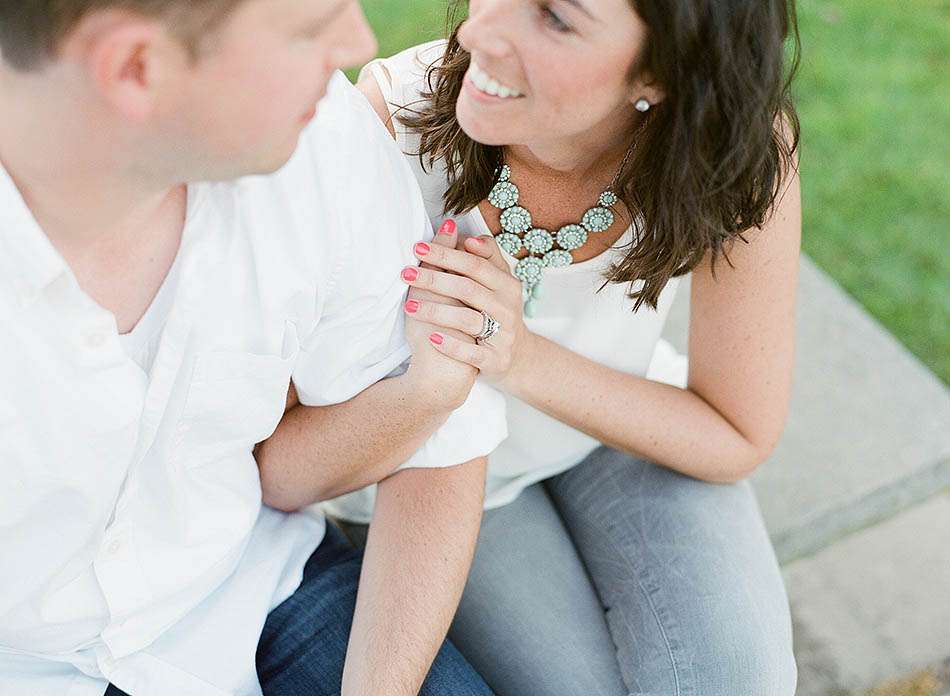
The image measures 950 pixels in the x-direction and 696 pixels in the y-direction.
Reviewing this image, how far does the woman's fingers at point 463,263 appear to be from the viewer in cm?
167

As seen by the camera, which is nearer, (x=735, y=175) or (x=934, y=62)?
(x=735, y=175)

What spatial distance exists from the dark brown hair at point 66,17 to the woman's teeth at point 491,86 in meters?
0.52

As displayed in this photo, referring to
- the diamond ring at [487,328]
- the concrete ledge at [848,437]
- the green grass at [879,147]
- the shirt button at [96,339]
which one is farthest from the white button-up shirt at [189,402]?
the green grass at [879,147]

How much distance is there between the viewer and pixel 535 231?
1.89 metres

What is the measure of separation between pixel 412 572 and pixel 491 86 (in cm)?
75

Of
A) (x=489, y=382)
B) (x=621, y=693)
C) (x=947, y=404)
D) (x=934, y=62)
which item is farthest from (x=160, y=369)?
(x=934, y=62)

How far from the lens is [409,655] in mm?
1719

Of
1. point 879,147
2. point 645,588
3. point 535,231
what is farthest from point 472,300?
point 879,147

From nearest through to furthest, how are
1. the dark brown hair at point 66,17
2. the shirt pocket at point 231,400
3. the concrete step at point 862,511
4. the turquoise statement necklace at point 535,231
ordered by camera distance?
the dark brown hair at point 66,17 → the shirt pocket at point 231,400 → the turquoise statement necklace at point 535,231 → the concrete step at point 862,511

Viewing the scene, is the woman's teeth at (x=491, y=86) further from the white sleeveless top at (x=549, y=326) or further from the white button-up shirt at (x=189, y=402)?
the white sleeveless top at (x=549, y=326)

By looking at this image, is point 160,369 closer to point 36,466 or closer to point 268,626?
point 36,466

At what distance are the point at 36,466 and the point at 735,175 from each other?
1040mm

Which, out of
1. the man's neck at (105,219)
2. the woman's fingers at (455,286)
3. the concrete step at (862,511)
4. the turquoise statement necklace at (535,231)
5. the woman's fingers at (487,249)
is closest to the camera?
the man's neck at (105,219)

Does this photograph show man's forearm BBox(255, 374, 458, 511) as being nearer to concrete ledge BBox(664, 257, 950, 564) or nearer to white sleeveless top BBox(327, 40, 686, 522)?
white sleeveless top BBox(327, 40, 686, 522)
